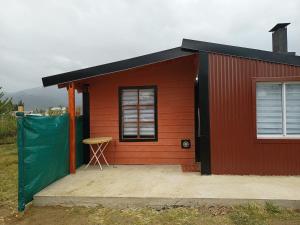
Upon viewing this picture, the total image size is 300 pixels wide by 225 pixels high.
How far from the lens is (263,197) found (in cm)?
475

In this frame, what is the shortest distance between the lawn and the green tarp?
360 mm

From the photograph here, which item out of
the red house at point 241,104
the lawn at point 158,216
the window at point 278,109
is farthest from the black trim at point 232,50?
the lawn at point 158,216

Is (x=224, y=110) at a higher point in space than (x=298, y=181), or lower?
higher

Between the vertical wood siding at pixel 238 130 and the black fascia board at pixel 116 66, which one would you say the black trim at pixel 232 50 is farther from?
the black fascia board at pixel 116 66

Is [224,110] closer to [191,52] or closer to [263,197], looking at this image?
[191,52]

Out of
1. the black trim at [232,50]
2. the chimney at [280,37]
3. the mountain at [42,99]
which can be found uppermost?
the mountain at [42,99]

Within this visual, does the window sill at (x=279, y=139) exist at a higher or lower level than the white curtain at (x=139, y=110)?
lower

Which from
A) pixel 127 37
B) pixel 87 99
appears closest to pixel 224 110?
pixel 87 99

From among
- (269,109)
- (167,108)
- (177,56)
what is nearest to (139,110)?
(167,108)

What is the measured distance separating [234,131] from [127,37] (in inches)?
625

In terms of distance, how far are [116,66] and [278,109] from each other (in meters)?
3.49

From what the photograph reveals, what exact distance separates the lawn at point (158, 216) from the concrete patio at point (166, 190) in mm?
118

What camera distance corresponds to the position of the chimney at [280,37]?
8.71m

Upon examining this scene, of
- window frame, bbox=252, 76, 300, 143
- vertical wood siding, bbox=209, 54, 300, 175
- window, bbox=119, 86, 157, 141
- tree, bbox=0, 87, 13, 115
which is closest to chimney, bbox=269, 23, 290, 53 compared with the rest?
window frame, bbox=252, 76, 300, 143
